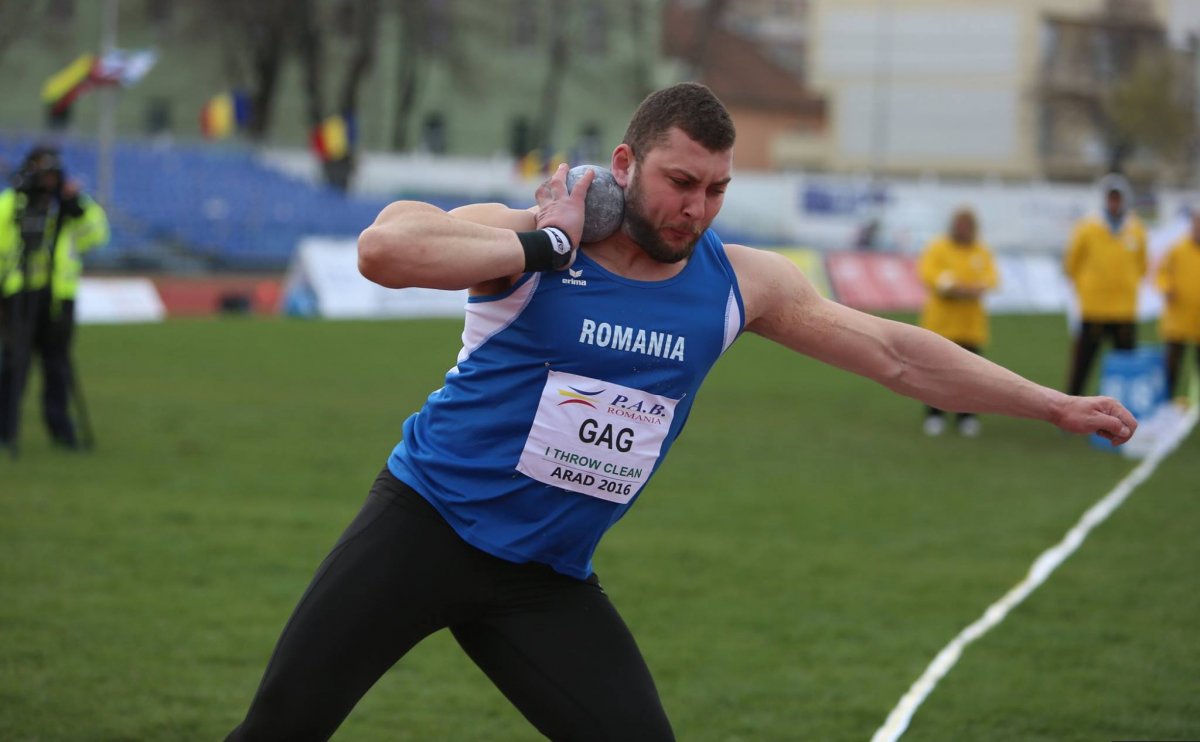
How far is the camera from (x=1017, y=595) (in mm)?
8680

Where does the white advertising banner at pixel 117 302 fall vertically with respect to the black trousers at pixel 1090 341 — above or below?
below

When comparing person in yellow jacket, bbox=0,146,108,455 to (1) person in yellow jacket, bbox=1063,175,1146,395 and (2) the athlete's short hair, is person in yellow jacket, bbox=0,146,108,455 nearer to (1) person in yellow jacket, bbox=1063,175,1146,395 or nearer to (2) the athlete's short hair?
(1) person in yellow jacket, bbox=1063,175,1146,395

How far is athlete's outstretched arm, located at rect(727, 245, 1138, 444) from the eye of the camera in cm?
432

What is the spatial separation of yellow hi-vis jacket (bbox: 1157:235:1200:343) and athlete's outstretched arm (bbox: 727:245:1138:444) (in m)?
11.8

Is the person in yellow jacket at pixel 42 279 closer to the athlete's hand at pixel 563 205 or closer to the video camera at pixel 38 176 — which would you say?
the video camera at pixel 38 176

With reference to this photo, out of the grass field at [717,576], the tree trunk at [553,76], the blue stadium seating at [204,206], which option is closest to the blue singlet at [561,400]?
the grass field at [717,576]

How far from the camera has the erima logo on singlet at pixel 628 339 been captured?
13.1ft

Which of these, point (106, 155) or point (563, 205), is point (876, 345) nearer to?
point (563, 205)

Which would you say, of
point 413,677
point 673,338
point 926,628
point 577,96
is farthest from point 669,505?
point 577,96

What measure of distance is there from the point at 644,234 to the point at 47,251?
395 inches

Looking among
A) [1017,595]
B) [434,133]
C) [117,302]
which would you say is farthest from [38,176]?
[434,133]

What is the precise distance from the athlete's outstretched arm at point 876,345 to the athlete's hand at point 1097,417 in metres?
0.06

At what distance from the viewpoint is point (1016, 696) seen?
6.79 m

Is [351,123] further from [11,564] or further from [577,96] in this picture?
[11,564]
